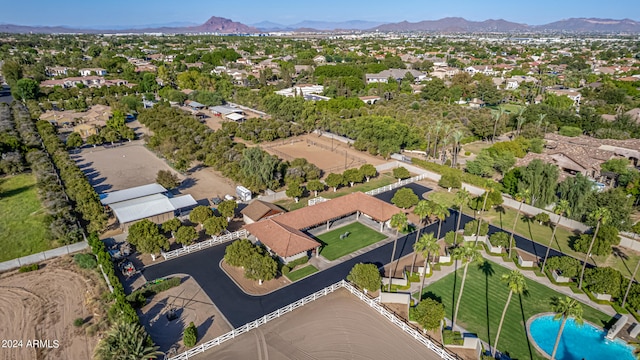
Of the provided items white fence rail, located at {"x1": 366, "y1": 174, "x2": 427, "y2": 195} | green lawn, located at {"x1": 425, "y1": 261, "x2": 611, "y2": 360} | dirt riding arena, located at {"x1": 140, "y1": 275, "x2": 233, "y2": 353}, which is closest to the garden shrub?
dirt riding arena, located at {"x1": 140, "y1": 275, "x2": 233, "y2": 353}

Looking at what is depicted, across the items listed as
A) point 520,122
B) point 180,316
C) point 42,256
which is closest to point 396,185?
point 180,316

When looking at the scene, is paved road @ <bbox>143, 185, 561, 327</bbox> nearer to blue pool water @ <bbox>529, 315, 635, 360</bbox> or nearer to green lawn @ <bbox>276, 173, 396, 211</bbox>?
blue pool water @ <bbox>529, 315, 635, 360</bbox>

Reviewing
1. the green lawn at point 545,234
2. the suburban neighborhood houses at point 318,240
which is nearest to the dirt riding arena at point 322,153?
the suburban neighborhood houses at point 318,240

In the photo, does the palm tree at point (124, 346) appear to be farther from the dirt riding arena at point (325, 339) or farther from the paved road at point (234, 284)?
the paved road at point (234, 284)

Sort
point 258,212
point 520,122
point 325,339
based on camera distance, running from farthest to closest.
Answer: point 520,122, point 258,212, point 325,339

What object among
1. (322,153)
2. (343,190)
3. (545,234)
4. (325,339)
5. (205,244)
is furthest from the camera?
(322,153)

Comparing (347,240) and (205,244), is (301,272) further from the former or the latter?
(205,244)
